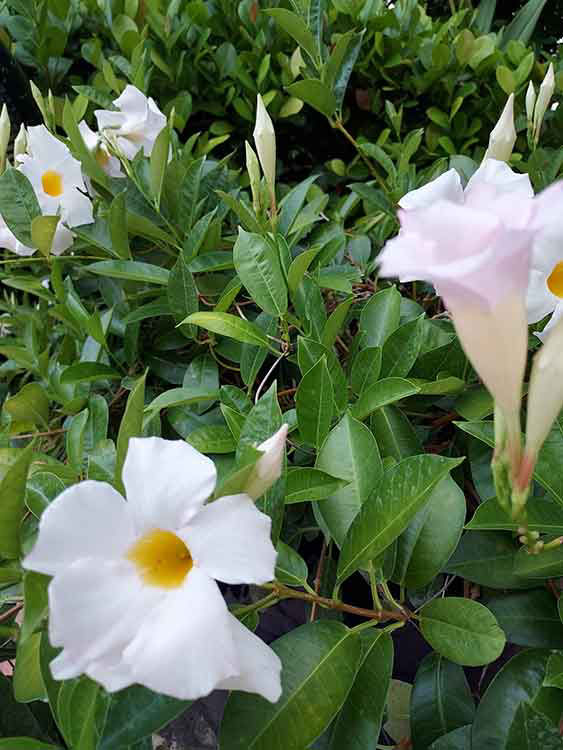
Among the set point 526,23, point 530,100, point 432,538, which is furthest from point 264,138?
point 526,23

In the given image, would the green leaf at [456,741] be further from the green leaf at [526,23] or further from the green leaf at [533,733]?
the green leaf at [526,23]

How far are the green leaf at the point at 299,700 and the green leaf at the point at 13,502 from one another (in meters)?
0.22

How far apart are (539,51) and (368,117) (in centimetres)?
74

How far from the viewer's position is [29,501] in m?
0.54

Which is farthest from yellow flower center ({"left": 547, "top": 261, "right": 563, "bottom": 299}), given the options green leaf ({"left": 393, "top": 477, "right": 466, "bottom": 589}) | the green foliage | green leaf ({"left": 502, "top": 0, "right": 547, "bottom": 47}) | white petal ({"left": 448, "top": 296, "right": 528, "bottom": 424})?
→ green leaf ({"left": 502, "top": 0, "right": 547, "bottom": 47})

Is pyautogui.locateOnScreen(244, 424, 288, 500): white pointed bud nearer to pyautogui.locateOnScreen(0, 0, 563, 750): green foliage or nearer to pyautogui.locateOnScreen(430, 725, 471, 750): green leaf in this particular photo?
pyautogui.locateOnScreen(0, 0, 563, 750): green foliage

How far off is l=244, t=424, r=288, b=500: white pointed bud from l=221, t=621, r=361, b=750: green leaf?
18cm

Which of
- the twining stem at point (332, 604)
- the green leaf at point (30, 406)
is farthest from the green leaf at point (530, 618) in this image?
the green leaf at point (30, 406)

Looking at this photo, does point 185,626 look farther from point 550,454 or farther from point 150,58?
point 150,58

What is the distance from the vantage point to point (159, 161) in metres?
0.92

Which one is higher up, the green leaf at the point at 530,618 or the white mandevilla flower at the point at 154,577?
the white mandevilla flower at the point at 154,577

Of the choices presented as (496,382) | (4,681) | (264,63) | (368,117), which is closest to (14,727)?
(4,681)

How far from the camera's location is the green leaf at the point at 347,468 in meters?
0.58

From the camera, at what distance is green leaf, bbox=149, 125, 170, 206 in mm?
902
